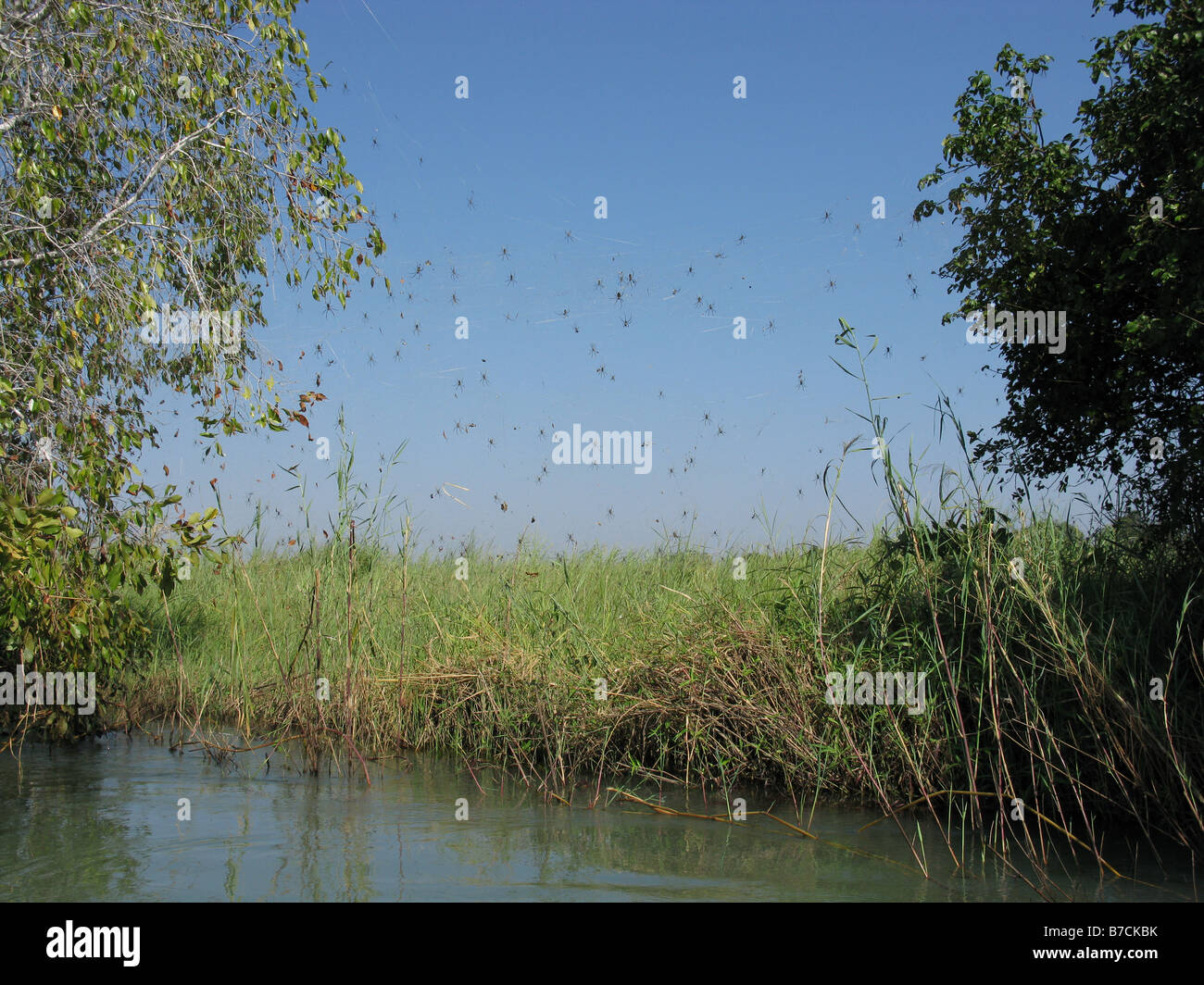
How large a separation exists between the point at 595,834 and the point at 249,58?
289 inches

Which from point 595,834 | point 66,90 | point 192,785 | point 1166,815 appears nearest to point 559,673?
point 595,834

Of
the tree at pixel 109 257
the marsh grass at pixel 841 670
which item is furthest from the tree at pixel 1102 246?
the tree at pixel 109 257

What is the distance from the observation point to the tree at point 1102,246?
9.72 metres

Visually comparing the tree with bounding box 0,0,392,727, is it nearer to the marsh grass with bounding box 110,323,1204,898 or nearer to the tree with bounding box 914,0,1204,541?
the marsh grass with bounding box 110,323,1204,898

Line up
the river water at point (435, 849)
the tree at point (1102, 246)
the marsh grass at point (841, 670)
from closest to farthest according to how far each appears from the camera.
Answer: the river water at point (435, 849)
the marsh grass at point (841, 670)
the tree at point (1102, 246)

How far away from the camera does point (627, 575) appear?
9164 mm

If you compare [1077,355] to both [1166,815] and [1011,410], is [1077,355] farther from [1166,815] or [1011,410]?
[1166,815]

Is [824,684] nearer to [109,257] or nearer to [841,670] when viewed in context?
[841,670]

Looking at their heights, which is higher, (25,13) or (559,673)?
(25,13)

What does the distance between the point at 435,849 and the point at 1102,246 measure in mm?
10611

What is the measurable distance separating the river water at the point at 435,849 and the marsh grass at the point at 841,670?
0.93 ft

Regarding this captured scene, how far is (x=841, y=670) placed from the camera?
6.10 m

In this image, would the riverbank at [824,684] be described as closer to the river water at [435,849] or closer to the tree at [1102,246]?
the river water at [435,849]

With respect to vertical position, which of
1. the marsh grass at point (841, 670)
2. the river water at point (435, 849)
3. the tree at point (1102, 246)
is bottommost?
the river water at point (435, 849)
